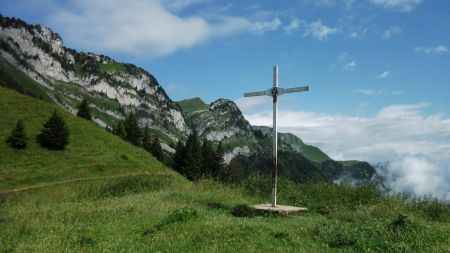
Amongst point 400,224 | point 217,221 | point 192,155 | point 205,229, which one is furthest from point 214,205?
point 192,155

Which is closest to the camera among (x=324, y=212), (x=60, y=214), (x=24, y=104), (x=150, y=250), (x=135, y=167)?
(x=150, y=250)

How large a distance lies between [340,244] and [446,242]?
2.99 m

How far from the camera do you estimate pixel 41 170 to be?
77312 millimetres

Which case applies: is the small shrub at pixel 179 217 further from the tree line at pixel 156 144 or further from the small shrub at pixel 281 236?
the tree line at pixel 156 144

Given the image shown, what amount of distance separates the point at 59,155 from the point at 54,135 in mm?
3666

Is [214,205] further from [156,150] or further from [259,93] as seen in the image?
[156,150]

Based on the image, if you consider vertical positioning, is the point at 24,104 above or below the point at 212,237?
above

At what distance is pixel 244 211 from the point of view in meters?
19.2

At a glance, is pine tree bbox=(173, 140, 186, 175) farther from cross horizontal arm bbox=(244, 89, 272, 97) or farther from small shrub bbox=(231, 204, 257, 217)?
small shrub bbox=(231, 204, 257, 217)

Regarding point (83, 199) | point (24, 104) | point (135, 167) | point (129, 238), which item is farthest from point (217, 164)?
point (129, 238)

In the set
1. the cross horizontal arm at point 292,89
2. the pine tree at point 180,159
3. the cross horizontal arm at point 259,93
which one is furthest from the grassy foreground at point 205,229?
the pine tree at point 180,159

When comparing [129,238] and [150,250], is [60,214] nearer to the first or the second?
[129,238]

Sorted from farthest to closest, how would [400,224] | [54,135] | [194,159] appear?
[194,159]
[54,135]
[400,224]

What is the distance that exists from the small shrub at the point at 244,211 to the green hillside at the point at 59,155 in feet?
184
